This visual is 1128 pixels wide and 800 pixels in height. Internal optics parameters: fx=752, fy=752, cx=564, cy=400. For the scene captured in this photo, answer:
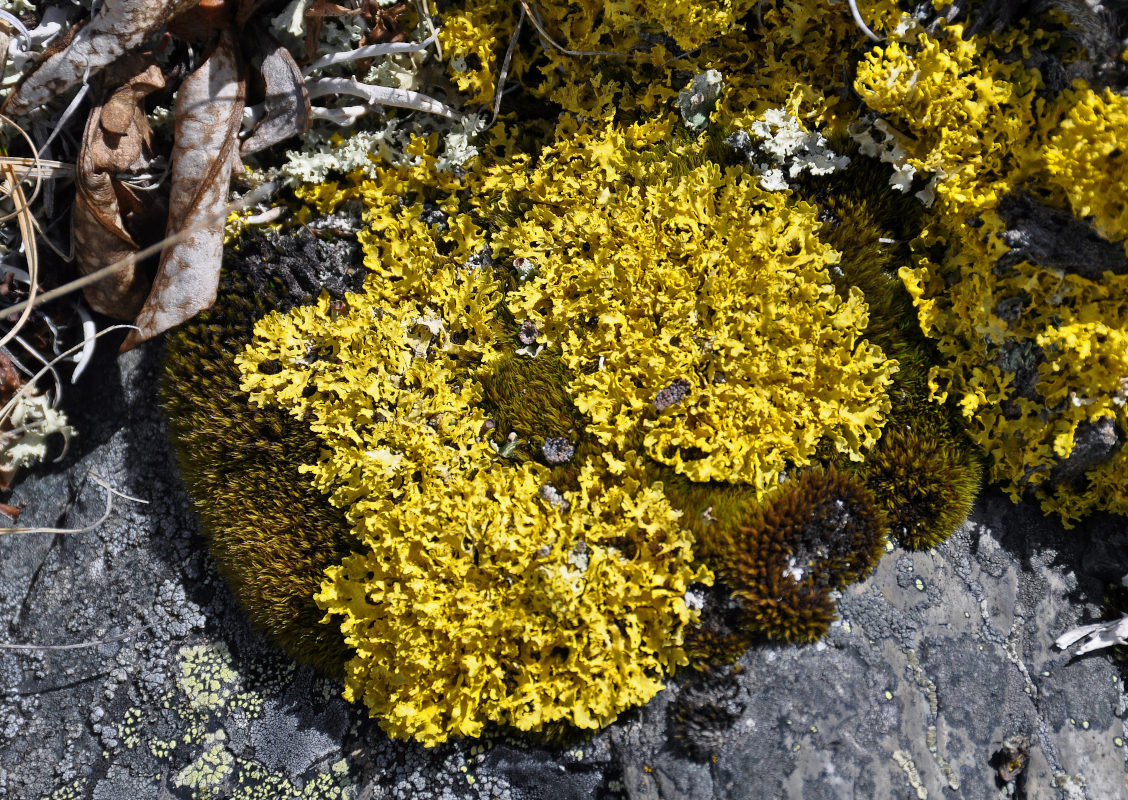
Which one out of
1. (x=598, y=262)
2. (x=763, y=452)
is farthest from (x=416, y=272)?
(x=763, y=452)

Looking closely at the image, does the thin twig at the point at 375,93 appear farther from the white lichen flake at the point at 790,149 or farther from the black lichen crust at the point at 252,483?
the white lichen flake at the point at 790,149

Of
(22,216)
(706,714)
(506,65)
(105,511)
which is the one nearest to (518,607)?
(706,714)

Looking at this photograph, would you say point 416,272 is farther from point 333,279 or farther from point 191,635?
point 191,635

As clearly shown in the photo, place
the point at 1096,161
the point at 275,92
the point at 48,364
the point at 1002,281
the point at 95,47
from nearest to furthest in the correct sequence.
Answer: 1. the point at 1096,161
2. the point at 1002,281
3. the point at 95,47
4. the point at 275,92
5. the point at 48,364

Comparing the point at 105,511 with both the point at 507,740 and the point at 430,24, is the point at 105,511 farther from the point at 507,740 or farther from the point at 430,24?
the point at 430,24

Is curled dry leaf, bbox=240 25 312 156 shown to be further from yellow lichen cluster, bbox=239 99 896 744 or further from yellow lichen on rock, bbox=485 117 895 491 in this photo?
yellow lichen on rock, bbox=485 117 895 491

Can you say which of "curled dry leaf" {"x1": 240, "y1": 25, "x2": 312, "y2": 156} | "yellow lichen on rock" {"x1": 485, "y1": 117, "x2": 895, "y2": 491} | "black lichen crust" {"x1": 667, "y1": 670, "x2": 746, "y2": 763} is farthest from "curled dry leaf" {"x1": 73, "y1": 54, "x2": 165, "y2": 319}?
"black lichen crust" {"x1": 667, "y1": 670, "x2": 746, "y2": 763}
